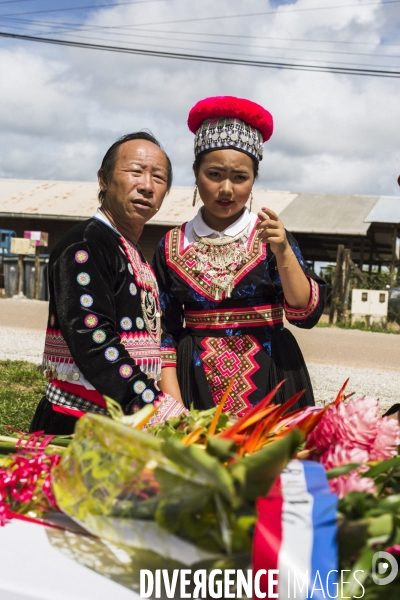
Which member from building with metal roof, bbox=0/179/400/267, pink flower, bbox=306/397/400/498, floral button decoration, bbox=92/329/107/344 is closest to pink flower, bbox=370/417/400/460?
pink flower, bbox=306/397/400/498

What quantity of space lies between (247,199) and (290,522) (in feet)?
5.07

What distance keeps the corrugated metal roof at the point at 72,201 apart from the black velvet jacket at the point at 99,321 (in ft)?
54.9

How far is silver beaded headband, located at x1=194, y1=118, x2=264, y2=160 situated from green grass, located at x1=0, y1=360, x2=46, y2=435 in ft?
10.1

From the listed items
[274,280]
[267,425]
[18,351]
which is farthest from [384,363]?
[267,425]

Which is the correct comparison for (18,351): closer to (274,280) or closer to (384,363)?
(384,363)

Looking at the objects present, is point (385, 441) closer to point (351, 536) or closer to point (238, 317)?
point (351, 536)

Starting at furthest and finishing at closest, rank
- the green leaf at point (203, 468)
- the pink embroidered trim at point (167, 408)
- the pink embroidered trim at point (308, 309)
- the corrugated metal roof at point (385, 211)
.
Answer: the corrugated metal roof at point (385, 211), the pink embroidered trim at point (308, 309), the pink embroidered trim at point (167, 408), the green leaf at point (203, 468)

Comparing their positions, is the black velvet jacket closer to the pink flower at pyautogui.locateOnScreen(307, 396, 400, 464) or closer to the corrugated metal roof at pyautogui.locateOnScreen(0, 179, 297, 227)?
the pink flower at pyautogui.locateOnScreen(307, 396, 400, 464)

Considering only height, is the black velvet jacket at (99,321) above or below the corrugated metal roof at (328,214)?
below

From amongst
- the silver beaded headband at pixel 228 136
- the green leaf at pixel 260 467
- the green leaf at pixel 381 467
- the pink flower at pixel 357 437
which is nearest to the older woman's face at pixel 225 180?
the silver beaded headband at pixel 228 136

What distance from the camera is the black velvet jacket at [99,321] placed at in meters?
1.59

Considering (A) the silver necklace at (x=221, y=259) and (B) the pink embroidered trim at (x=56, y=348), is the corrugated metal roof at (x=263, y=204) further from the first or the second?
(B) the pink embroidered trim at (x=56, y=348)

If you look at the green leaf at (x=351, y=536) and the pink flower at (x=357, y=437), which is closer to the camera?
the green leaf at (x=351, y=536)

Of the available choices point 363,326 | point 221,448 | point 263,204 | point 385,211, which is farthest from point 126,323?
point 263,204
